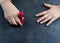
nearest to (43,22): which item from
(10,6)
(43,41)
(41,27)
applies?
(41,27)

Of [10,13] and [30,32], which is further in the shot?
[10,13]

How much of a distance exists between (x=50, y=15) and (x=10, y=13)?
26cm

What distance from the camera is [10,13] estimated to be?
0.99 meters

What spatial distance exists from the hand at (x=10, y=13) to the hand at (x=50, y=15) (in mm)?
136

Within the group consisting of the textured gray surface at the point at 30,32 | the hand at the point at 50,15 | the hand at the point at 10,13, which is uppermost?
the hand at the point at 10,13

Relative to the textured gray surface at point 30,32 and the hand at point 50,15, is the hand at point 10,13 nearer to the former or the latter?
the textured gray surface at point 30,32

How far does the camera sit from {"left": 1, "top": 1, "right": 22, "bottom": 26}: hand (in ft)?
3.05

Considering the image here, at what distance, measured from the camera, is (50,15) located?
0.99 m

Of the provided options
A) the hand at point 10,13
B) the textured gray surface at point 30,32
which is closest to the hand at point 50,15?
the textured gray surface at point 30,32

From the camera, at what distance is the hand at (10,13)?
0.93 metres

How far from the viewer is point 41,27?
0.91 m

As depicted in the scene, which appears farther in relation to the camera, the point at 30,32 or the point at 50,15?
the point at 50,15

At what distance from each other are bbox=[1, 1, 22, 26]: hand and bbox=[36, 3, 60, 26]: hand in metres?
0.14

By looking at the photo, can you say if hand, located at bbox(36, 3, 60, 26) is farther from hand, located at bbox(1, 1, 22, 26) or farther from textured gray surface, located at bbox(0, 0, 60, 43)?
hand, located at bbox(1, 1, 22, 26)
